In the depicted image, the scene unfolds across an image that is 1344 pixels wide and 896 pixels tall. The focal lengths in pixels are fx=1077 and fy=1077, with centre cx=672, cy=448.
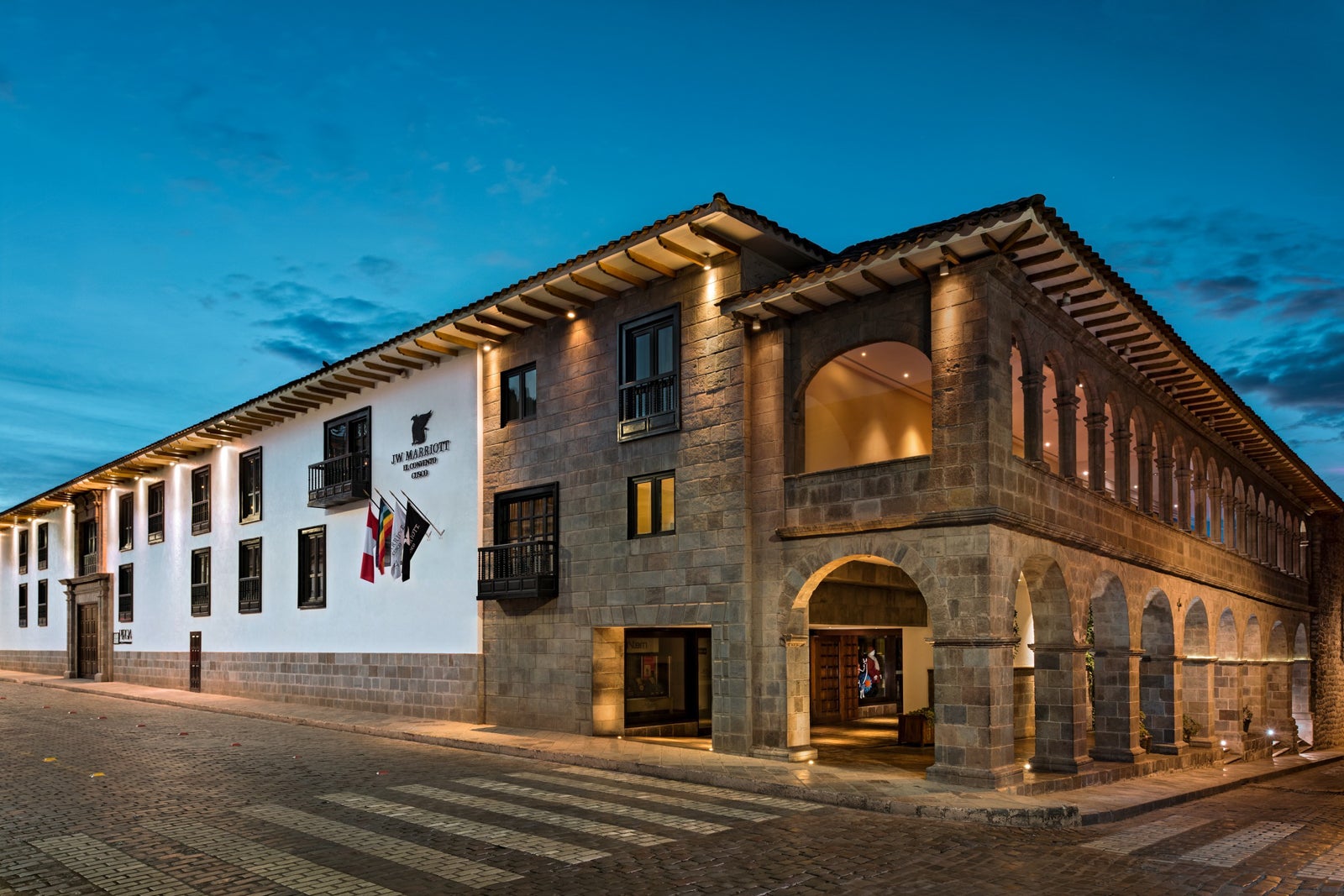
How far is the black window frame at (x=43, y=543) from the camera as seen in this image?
139ft

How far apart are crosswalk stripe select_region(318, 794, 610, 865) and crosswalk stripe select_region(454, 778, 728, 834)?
1.35 meters

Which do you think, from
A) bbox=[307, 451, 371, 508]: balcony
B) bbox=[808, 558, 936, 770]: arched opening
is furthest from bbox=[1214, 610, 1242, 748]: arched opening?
bbox=[307, 451, 371, 508]: balcony

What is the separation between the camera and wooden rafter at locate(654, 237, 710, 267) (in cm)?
A: 1595

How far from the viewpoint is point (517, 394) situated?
20375 millimetres

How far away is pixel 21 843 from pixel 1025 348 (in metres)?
12.4

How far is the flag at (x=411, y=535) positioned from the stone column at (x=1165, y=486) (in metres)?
14.1

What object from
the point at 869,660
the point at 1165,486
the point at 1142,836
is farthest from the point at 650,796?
the point at 869,660

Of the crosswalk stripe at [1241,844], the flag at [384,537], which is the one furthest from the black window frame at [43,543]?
the crosswalk stripe at [1241,844]

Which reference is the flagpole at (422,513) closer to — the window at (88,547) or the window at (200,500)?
the window at (200,500)

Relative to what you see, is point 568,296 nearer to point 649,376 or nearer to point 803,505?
point 649,376

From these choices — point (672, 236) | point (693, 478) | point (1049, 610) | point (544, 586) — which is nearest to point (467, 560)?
point (544, 586)

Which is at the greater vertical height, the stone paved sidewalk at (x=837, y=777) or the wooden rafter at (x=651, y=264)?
the wooden rafter at (x=651, y=264)

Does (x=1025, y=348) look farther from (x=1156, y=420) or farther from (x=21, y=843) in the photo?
(x=21, y=843)

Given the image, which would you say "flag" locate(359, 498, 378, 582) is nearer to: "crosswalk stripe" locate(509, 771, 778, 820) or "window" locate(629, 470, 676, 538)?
"window" locate(629, 470, 676, 538)
